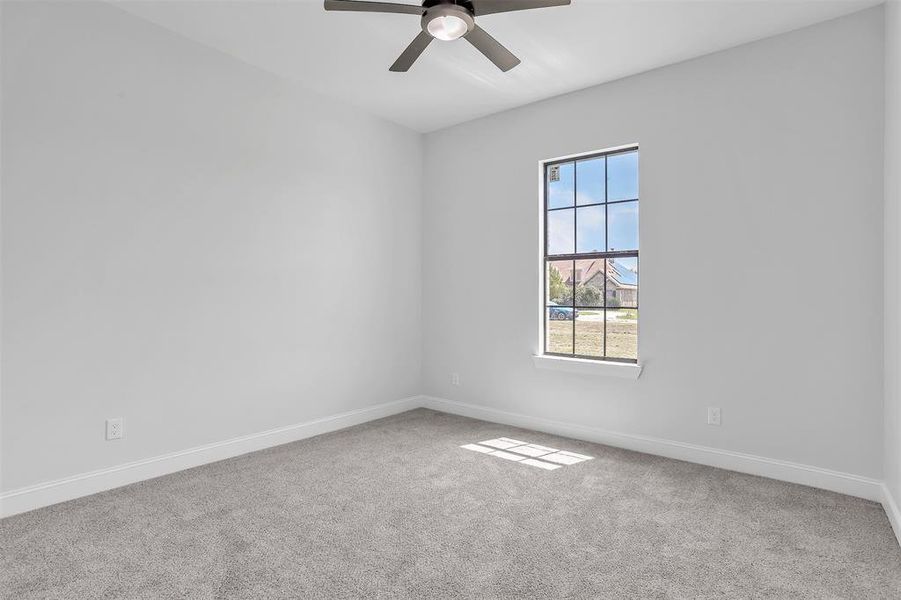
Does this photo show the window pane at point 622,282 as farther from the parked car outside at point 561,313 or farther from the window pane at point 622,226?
the parked car outside at point 561,313

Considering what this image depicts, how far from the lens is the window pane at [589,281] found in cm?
397

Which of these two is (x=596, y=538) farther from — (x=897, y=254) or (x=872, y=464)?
(x=897, y=254)

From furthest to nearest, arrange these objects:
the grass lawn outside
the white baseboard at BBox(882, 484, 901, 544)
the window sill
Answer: the grass lawn outside, the window sill, the white baseboard at BBox(882, 484, 901, 544)

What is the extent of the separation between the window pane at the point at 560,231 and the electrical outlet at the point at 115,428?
3.36 m

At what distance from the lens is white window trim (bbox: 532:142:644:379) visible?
12.2 feet

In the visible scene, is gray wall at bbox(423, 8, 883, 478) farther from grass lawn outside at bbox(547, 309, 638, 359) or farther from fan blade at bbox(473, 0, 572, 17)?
fan blade at bbox(473, 0, 572, 17)

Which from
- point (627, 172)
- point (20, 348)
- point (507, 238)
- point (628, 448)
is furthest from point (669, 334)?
point (20, 348)

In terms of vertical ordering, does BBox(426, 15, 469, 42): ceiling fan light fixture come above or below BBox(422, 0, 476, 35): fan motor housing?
below

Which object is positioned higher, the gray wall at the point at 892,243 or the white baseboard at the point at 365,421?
the gray wall at the point at 892,243

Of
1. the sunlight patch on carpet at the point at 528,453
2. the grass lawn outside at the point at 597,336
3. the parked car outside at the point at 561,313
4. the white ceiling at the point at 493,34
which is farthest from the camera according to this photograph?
the parked car outside at the point at 561,313

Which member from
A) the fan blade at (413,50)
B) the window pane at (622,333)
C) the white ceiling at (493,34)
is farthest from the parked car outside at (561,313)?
the fan blade at (413,50)

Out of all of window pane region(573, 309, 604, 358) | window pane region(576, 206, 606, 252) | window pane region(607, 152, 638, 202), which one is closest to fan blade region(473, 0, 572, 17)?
window pane region(607, 152, 638, 202)

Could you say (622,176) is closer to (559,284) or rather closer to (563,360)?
(559,284)

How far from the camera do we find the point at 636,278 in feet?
12.4
